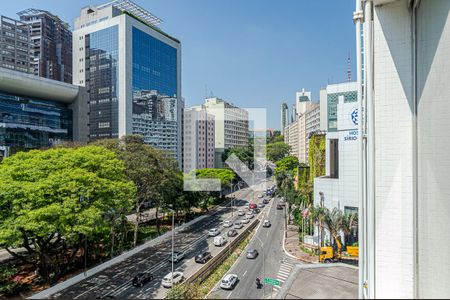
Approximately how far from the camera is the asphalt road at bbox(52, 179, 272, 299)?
33.6 feet

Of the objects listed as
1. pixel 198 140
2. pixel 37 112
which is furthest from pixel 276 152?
pixel 37 112

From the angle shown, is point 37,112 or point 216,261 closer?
point 216,261

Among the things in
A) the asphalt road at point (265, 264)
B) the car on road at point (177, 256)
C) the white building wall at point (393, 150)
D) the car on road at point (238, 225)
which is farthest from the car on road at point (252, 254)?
the white building wall at point (393, 150)

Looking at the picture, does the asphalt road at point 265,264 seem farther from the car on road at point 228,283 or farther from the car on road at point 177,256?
the car on road at point 177,256

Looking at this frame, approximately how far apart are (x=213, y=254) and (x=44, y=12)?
172 feet

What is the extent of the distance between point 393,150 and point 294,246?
13.3 meters

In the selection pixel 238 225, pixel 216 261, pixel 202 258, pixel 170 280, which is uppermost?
pixel 170 280

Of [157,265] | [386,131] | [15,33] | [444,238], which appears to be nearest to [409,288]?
[444,238]

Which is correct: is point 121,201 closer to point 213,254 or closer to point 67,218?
point 67,218

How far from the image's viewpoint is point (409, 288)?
12.2ft

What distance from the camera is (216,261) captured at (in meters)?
13.3

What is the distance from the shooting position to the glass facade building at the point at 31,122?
80.0 ft

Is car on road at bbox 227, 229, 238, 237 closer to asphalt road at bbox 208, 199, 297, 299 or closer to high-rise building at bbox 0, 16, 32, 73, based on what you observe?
asphalt road at bbox 208, 199, 297, 299

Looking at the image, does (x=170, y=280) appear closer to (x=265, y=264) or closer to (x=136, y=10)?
(x=265, y=264)
